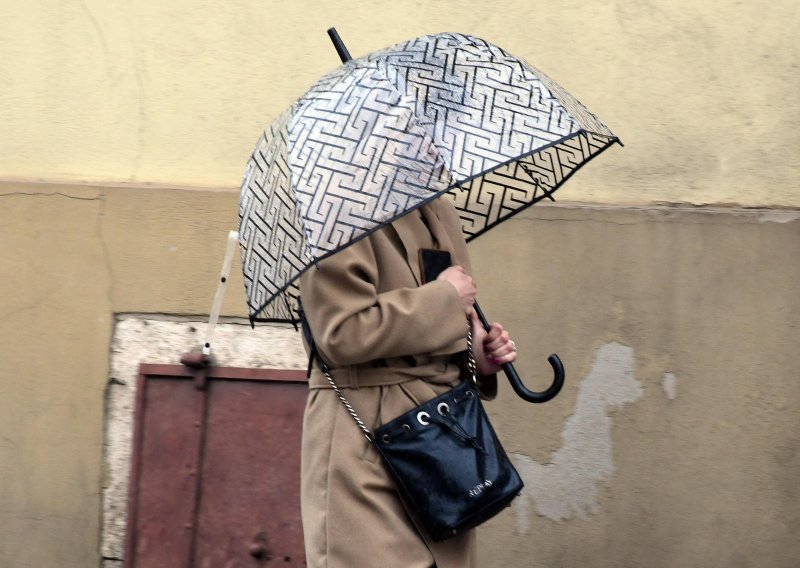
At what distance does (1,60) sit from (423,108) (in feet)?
8.34

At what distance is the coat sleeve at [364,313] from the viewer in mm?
2459

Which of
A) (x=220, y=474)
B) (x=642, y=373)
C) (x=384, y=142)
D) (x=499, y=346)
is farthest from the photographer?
(x=220, y=474)

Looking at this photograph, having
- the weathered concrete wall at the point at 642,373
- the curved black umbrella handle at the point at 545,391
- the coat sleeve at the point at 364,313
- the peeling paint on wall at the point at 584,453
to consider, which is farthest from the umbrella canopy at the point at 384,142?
the peeling paint on wall at the point at 584,453

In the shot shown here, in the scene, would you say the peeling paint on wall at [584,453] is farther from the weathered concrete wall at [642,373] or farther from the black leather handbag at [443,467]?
the black leather handbag at [443,467]

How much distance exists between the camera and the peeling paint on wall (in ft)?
13.5

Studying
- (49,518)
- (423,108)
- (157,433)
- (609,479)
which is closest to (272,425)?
(157,433)

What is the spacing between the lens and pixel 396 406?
2557 millimetres

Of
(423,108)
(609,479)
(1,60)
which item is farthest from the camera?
(1,60)

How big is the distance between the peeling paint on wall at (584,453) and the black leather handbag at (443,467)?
1626mm

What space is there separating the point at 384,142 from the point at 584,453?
2088 mm

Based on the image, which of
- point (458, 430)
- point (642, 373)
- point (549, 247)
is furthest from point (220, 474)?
point (458, 430)

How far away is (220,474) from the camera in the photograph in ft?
13.9

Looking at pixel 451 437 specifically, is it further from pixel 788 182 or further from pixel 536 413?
pixel 788 182

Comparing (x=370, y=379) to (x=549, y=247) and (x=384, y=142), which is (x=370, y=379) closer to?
(x=384, y=142)
